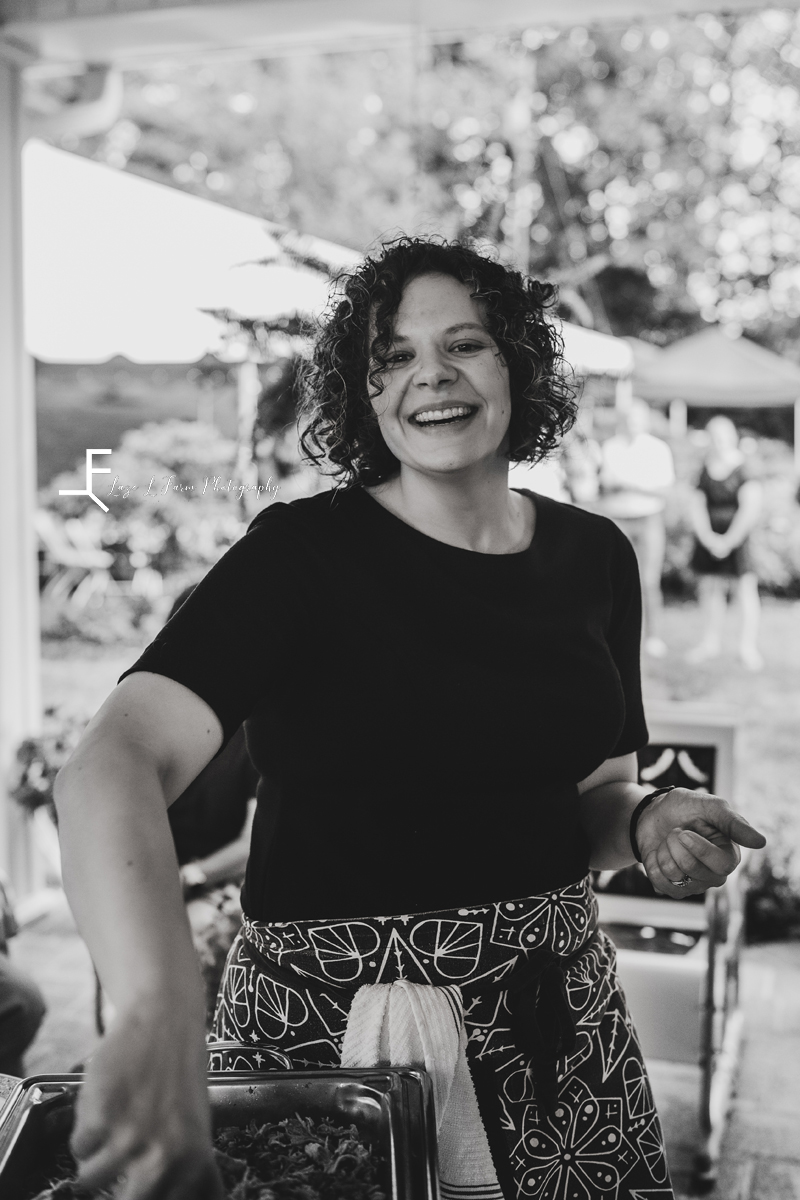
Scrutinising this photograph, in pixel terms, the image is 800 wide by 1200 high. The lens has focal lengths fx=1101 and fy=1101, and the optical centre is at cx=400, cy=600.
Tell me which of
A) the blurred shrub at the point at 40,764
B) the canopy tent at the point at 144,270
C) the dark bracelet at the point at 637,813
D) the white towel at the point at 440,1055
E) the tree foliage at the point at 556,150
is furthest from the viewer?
the tree foliage at the point at 556,150

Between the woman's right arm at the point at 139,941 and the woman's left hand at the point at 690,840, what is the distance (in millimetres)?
540

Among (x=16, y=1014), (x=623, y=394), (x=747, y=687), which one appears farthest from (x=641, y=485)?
(x=16, y=1014)

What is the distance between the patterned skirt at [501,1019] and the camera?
1.05 metres

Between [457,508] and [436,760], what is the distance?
0.28m

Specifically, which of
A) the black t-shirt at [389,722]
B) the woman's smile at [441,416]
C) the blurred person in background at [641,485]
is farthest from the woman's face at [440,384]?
the blurred person in background at [641,485]

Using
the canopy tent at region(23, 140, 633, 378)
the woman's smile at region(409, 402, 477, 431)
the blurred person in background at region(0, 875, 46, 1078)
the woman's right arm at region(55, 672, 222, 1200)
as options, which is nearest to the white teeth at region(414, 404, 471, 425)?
the woman's smile at region(409, 402, 477, 431)

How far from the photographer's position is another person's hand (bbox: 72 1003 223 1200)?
637 mm

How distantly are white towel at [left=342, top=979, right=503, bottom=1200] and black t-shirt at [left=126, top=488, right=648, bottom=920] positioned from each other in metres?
0.09

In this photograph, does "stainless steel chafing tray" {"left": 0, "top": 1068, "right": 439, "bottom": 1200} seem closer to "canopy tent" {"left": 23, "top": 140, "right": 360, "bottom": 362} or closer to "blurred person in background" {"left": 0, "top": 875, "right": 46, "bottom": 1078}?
"blurred person in background" {"left": 0, "top": 875, "right": 46, "bottom": 1078}

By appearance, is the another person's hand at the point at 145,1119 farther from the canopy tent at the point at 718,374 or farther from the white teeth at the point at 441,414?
the canopy tent at the point at 718,374

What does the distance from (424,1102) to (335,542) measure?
1.68 ft

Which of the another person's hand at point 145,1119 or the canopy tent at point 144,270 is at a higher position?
the canopy tent at point 144,270

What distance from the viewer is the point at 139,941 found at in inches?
28.0

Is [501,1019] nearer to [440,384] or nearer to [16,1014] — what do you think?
[440,384]
